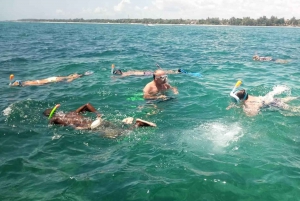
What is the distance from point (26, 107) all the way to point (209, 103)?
20.9 feet

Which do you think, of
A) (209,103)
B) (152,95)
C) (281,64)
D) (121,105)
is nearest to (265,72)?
(281,64)

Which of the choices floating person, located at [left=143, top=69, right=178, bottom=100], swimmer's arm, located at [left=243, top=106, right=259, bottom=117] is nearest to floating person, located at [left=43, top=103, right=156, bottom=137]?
floating person, located at [left=143, top=69, right=178, bottom=100]

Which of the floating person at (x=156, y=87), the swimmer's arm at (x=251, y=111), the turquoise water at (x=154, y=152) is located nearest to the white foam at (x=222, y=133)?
the turquoise water at (x=154, y=152)

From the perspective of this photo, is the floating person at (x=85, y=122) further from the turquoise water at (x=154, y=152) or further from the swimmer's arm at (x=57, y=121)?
the turquoise water at (x=154, y=152)

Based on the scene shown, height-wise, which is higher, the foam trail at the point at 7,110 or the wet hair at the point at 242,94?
the wet hair at the point at 242,94

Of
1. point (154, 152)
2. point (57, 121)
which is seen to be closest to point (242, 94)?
point (154, 152)

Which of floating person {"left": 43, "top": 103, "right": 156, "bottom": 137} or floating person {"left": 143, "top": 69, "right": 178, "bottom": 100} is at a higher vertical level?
floating person {"left": 143, "top": 69, "right": 178, "bottom": 100}

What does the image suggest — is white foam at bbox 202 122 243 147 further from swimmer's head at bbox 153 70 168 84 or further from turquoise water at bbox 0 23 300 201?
swimmer's head at bbox 153 70 168 84

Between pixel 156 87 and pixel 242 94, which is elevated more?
pixel 242 94

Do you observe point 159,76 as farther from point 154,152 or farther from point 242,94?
point 154,152

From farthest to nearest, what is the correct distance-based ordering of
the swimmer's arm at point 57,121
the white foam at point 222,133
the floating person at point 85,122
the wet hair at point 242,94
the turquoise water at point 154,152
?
the wet hair at point 242,94, the swimmer's arm at point 57,121, the floating person at point 85,122, the white foam at point 222,133, the turquoise water at point 154,152

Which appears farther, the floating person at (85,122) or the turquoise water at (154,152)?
the floating person at (85,122)

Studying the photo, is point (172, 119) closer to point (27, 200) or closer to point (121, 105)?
point (121, 105)

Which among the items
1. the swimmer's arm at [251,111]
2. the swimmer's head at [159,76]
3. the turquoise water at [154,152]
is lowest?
the turquoise water at [154,152]
